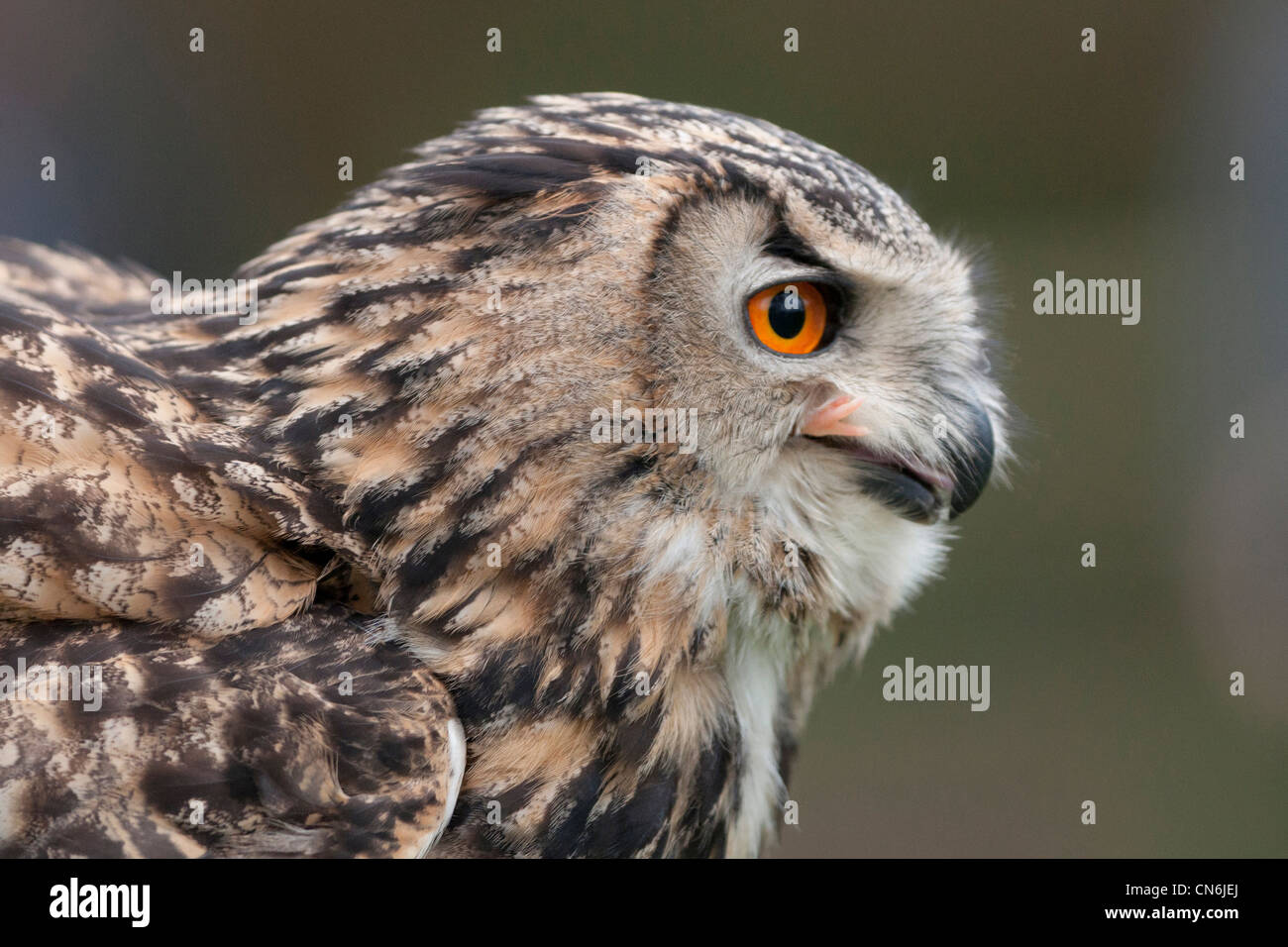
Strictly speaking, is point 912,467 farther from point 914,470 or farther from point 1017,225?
point 1017,225

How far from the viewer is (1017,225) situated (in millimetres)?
5973

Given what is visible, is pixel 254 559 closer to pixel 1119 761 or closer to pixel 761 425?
pixel 761 425

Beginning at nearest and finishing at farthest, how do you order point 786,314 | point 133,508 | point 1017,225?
1. point 133,508
2. point 786,314
3. point 1017,225

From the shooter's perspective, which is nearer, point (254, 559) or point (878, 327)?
point (254, 559)

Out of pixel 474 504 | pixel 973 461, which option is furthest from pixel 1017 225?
pixel 474 504

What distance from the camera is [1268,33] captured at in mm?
5410

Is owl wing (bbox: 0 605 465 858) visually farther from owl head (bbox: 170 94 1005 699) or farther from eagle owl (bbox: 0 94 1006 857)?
owl head (bbox: 170 94 1005 699)

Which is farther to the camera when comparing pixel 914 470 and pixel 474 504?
pixel 914 470

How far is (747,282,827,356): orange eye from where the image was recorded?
62.4 inches

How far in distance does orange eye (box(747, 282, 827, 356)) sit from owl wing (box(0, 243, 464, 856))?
659 millimetres

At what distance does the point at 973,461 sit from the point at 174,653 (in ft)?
4.13

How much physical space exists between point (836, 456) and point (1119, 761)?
5.14 metres

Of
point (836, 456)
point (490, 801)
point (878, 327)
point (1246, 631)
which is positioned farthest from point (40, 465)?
point (1246, 631)
